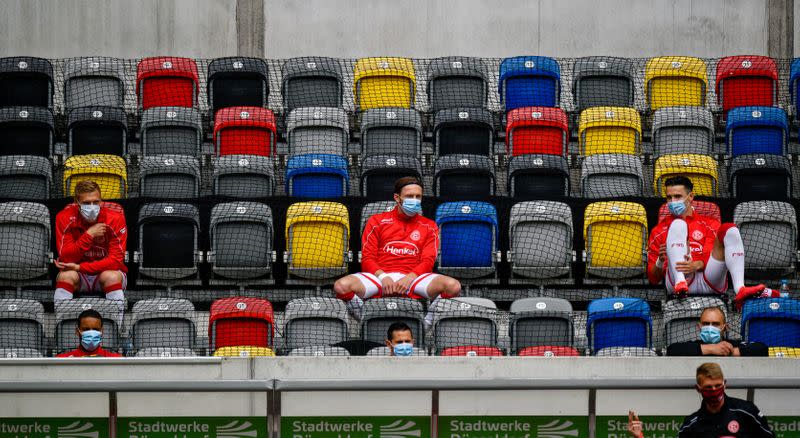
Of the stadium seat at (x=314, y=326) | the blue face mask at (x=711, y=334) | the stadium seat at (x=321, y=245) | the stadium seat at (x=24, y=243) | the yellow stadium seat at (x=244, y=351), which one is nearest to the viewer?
the blue face mask at (x=711, y=334)

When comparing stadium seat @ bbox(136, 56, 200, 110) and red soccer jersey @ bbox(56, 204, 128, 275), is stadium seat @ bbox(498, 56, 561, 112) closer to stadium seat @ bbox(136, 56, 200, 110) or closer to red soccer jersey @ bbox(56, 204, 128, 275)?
stadium seat @ bbox(136, 56, 200, 110)

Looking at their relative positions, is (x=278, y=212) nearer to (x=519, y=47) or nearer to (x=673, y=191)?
(x=673, y=191)

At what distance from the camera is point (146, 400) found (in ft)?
23.7

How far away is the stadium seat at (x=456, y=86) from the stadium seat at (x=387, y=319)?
12.3 ft

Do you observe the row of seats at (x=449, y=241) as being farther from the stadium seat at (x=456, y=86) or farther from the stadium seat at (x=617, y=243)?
the stadium seat at (x=456, y=86)

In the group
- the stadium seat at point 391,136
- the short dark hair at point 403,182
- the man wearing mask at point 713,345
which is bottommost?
the man wearing mask at point 713,345

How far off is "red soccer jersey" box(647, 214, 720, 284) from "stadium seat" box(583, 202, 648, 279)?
49 centimetres

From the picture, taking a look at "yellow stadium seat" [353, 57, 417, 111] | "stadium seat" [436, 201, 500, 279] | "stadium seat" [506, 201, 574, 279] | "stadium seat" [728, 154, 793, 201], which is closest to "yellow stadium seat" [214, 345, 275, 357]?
"stadium seat" [436, 201, 500, 279]

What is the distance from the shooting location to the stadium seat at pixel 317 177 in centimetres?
1134

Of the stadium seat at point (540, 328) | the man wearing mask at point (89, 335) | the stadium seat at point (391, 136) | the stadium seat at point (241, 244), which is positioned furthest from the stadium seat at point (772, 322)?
the man wearing mask at point (89, 335)

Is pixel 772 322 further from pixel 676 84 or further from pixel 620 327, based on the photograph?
pixel 676 84

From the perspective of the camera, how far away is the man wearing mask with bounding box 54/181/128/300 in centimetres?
977

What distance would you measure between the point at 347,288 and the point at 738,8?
6.91 m

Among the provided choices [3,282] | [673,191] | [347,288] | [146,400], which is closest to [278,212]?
[347,288]
